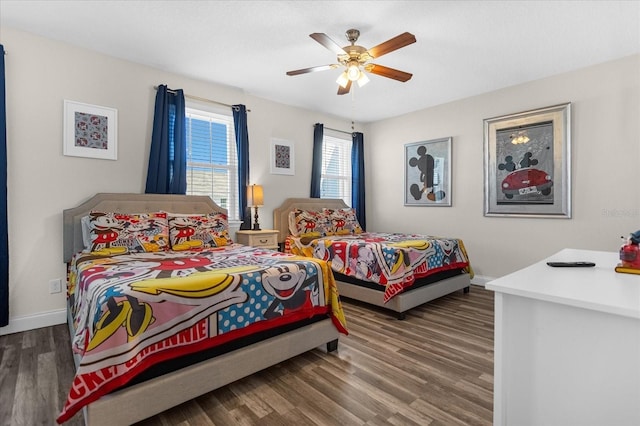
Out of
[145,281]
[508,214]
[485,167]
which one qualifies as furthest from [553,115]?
[145,281]

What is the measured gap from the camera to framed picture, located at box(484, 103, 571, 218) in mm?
3648

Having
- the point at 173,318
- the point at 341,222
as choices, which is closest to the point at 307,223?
the point at 341,222

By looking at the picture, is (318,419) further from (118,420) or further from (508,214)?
(508,214)

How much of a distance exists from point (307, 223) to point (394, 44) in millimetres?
2439

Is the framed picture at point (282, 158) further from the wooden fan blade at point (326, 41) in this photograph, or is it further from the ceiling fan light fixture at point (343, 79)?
the wooden fan blade at point (326, 41)

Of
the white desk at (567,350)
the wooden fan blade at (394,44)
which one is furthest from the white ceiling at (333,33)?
the white desk at (567,350)

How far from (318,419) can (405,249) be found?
186cm

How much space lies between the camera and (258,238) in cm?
385

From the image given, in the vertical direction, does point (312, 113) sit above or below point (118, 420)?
above

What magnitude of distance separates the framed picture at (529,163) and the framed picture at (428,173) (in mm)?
554

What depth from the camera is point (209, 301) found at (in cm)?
171

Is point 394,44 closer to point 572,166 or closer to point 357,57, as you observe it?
point 357,57

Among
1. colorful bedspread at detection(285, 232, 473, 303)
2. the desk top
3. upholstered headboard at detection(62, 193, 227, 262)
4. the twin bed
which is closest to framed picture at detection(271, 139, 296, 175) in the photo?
upholstered headboard at detection(62, 193, 227, 262)

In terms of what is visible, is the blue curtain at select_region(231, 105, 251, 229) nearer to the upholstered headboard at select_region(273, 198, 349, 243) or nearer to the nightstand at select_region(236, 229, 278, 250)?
the nightstand at select_region(236, 229, 278, 250)
